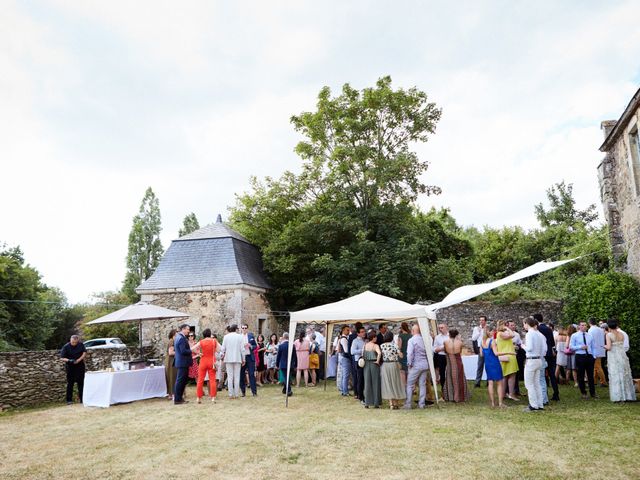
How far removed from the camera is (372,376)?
8.58 m

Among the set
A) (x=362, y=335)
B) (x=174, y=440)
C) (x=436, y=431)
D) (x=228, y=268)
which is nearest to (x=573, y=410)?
(x=436, y=431)

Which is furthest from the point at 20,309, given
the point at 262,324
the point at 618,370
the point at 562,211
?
the point at 562,211

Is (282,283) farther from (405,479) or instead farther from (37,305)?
(405,479)

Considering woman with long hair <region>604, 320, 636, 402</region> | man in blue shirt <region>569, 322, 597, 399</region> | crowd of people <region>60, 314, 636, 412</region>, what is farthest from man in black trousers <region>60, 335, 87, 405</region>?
woman with long hair <region>604, 320, 636, 402</region>

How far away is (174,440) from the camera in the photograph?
6.12 meters

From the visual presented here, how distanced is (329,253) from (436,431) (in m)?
14.4

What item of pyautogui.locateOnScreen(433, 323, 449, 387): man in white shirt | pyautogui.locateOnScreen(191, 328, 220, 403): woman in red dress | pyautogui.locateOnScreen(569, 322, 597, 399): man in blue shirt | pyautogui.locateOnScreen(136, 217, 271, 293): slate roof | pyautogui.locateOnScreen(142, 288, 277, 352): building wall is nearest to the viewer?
pyautogui.locateOnScreen(569, 322, 597, 399): man in blue shirt

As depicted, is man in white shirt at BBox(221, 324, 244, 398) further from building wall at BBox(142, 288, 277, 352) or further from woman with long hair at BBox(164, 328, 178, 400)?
building wall at BBox(142, 288, 277, 352)

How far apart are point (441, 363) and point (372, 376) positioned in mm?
1814

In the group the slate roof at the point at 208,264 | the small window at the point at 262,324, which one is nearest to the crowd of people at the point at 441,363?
the slate roof at the point at 208,264

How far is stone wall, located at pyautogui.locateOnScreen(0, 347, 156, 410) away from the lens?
31.0 feet

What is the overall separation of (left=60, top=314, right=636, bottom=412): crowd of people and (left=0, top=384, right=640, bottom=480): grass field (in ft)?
1.30

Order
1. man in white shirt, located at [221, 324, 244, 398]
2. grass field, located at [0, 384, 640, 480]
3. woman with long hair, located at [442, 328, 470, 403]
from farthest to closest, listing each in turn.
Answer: man in white shirt, located at [221, 324, 244, 398]
woman with long hair, located at [442, 328, 470, 403]
grass field, located at [0, 384, 640, 480]

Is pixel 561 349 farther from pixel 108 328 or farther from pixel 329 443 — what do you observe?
pixel 108 328
